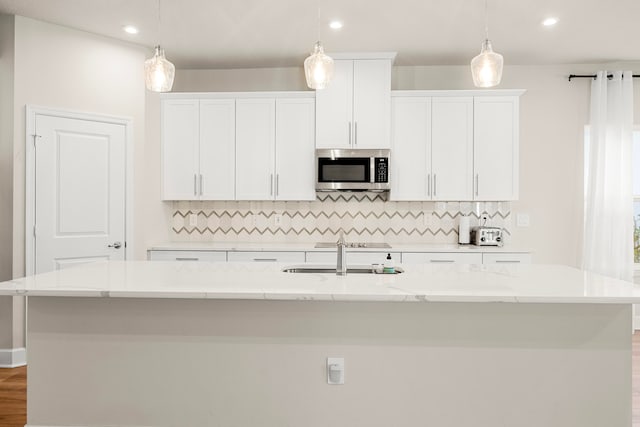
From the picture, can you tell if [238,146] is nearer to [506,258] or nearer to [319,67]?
[319,67]

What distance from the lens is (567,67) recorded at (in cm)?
458

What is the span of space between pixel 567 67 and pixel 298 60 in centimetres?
263

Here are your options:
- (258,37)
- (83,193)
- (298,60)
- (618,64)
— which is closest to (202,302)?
(83,193)

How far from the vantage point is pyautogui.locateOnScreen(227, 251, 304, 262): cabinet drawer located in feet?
13.6

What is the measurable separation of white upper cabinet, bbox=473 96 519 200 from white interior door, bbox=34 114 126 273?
3.20 m

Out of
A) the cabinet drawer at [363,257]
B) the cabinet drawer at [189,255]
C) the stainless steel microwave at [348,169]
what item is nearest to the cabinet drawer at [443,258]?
the cabinet drawer at [363,257]

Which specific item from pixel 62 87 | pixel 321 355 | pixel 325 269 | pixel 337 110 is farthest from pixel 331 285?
pixel 62 87

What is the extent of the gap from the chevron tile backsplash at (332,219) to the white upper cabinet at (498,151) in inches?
14.6

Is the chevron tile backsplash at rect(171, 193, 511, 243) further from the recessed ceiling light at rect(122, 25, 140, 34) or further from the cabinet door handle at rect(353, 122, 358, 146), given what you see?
the recessed ceiling light at rect(122, 25, 140, 34)

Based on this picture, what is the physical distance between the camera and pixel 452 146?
14.0ft

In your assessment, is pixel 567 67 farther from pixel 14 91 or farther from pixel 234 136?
pixel 14 91

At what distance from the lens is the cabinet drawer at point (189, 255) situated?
13.7ft

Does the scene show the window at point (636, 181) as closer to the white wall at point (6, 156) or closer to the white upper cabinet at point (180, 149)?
the white upper cabinet at point (180, 149)

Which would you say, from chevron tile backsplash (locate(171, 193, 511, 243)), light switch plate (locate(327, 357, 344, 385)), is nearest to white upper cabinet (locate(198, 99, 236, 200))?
chevron tile backsplash (locate(171, 193, 511, 243))
